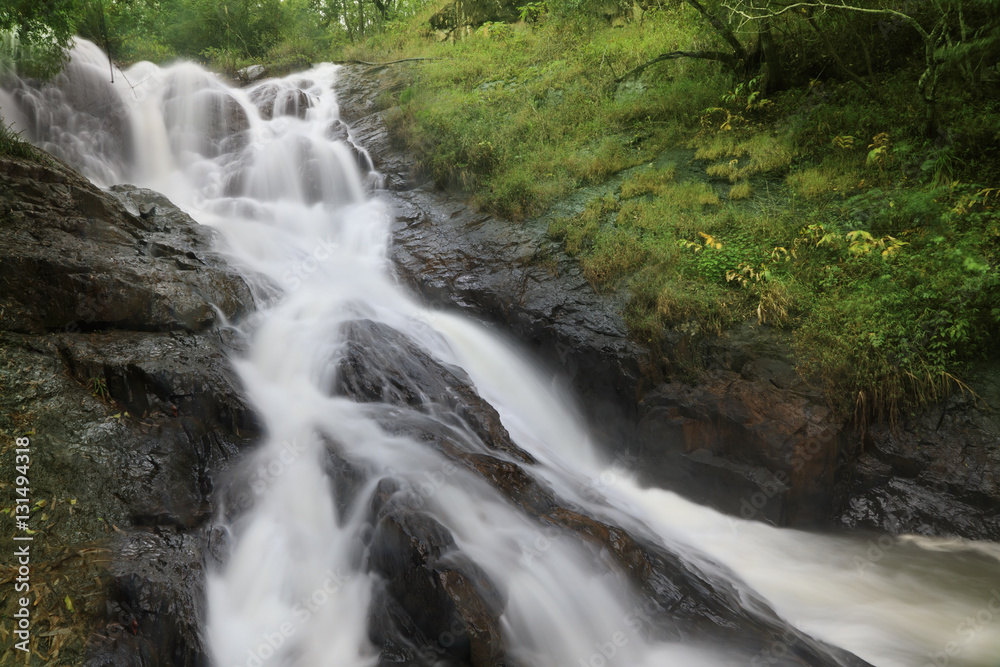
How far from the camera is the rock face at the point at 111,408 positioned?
3609 mm

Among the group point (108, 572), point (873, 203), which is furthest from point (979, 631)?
point (108, 572)

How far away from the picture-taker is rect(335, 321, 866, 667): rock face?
399cm

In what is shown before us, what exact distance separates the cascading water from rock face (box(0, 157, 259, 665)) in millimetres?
362

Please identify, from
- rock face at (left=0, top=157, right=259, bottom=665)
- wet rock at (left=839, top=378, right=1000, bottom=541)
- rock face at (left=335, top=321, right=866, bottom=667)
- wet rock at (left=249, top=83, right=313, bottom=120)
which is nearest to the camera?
rock face at (left=0, top=157, right=259, bottom=665)

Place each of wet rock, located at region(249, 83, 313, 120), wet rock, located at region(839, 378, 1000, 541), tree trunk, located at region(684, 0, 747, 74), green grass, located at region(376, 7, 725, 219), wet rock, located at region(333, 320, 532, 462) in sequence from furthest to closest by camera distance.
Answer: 1. wet rock, located at region(249, 83, 313, 120)
2. green grass, located at region(376, 7, 725, 219)
3. tree trunk, located at region(684, 0, 747, 74)
4. wet rock, located at region(333, 320, 532, 462)
5. wet rock, located at region(839, 378, 1000, 541)

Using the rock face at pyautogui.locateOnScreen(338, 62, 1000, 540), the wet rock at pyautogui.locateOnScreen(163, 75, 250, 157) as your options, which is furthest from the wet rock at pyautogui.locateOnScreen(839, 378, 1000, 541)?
the wet rock at pyautogui.locateOnScreen(163, 75, 250, 157)

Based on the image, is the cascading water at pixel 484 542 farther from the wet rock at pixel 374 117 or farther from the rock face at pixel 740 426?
the wet rock at pixel 374 117

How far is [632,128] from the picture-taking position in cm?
1026

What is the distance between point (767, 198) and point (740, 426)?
12.2 ft

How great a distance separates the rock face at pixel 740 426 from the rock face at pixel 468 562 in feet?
4.97

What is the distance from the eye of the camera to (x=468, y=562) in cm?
426

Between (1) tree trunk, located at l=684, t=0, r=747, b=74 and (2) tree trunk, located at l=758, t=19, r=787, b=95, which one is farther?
(1) tree trunk, located at l=684, t=0, r=747, b=74

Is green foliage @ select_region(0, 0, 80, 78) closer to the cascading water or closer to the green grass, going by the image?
the cascading water

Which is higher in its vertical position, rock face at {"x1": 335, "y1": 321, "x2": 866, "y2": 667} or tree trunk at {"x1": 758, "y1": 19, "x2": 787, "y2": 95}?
tree trunk at {"x1": 758, "y1": 19, "x2": 787, "y2": 95}
